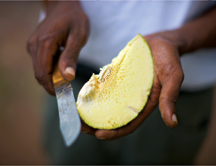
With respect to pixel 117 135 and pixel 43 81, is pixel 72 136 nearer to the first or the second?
pixel 117 135

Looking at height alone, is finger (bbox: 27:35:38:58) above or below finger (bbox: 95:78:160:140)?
above

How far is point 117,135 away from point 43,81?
0.26 m

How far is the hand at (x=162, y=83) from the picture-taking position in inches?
16.8

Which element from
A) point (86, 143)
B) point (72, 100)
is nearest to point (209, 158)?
point (86, 143)

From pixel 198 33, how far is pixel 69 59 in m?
0.40

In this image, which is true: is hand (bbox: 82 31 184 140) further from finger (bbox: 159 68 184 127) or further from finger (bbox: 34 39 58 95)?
finger (bbox: 34 39 58 95)

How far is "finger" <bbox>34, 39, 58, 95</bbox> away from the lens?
57 centimetres

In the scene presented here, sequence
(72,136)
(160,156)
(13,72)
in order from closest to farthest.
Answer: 1. (72,136)
2. (160,156)
3. (13,72)

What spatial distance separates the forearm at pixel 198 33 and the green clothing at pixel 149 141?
0.18m

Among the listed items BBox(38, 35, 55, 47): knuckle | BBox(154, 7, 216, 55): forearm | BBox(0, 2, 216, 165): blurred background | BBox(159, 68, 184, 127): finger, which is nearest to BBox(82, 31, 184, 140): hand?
BBox(159, 68, 184, 127): finger

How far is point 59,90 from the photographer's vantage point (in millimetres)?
507

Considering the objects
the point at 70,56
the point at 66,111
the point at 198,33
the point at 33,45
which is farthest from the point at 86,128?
the point at 198,33

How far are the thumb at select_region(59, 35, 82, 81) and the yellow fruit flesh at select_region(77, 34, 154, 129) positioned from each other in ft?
0.16

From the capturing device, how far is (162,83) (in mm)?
476
